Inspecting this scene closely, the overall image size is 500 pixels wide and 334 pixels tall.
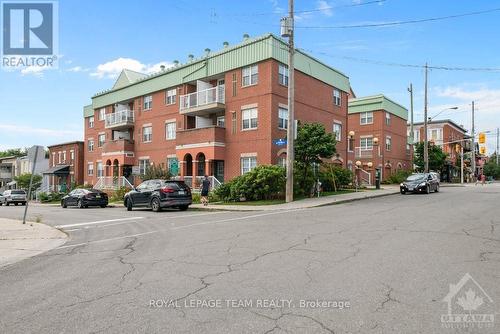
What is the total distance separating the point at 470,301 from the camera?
16.4 ft

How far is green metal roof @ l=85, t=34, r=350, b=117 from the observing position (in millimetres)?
26312

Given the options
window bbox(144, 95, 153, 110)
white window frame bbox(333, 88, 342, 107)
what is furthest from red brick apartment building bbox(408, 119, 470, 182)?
window bbox(144, 95, 153, 110)

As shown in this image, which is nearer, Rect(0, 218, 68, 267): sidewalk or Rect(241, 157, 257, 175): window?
Rect(0, 218, 68, 267): sidewalk

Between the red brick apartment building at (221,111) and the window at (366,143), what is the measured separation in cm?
1277

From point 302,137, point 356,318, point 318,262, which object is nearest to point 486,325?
point 356,318

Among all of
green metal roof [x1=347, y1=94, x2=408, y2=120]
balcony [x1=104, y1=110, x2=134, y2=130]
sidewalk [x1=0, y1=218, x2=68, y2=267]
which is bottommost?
sidewalk [x1=0, y1=218, x2=68, y2=267]

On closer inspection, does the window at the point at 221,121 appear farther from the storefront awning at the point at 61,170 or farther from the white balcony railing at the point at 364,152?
the storefront awning at the point at 61,170

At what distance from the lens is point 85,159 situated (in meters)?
46.2

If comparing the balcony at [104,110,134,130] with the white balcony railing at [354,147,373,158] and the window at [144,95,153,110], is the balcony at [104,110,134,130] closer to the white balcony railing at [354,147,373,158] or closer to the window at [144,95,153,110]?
the window at [144,95,153,110]

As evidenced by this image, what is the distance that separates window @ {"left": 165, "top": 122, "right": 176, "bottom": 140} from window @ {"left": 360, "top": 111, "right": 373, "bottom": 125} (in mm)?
23667

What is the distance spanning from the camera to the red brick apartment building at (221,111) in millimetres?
26469

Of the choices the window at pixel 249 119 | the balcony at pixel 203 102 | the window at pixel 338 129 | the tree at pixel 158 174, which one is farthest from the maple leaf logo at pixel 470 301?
the window at pixel 338 129

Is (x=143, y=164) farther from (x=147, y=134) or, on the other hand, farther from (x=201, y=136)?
(x=201, y=136)

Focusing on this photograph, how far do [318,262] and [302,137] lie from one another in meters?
16.9
